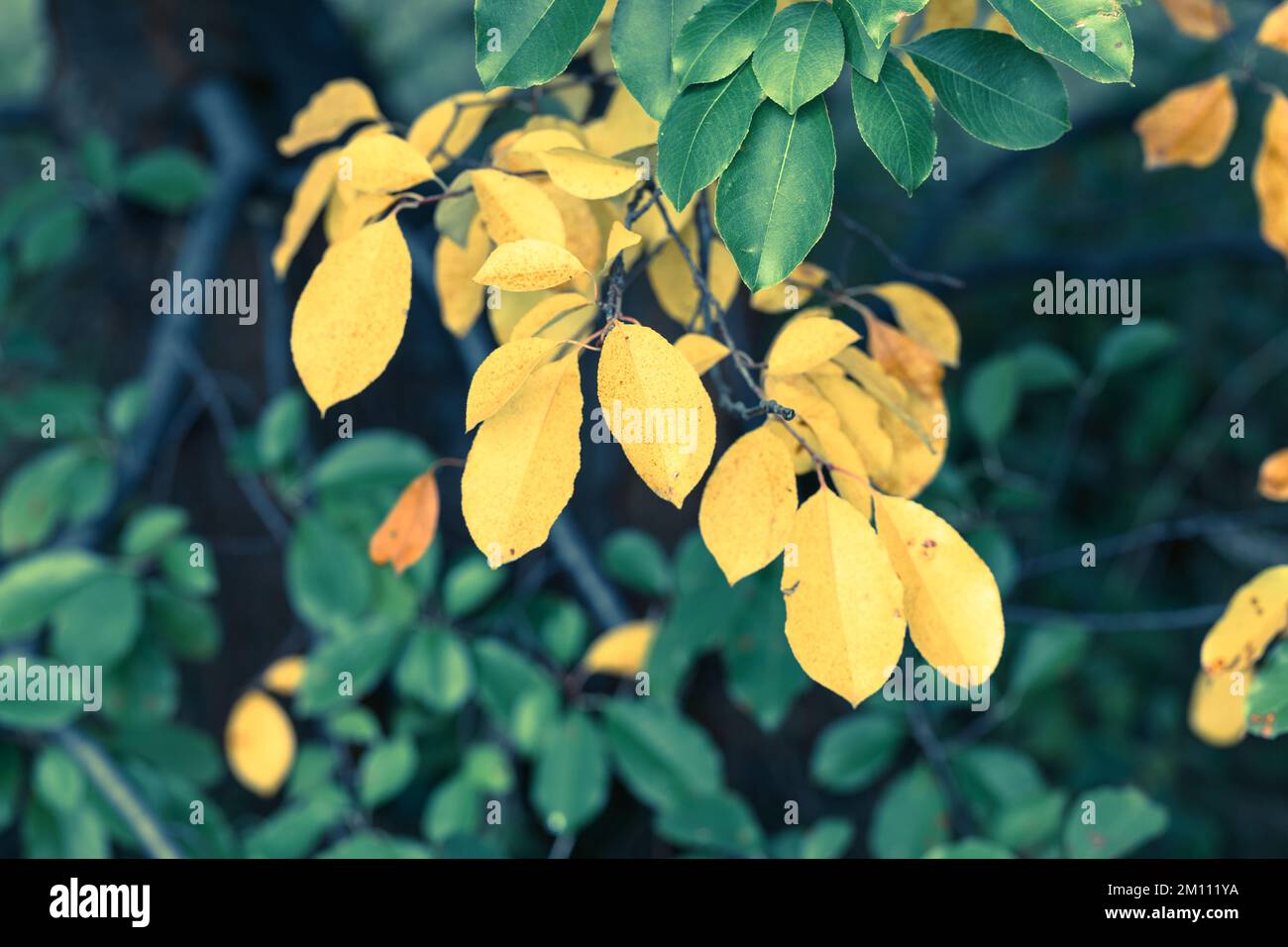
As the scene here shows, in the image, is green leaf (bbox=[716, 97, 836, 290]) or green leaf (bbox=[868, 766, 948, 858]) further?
green leaf (bbox=[868, 766, 948, 858])

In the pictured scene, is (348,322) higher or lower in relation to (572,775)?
higher

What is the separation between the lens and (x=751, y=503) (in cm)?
46

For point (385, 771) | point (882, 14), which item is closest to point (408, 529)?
point (882, 14)

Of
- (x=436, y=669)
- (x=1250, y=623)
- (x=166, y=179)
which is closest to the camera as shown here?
(x=1250, y=623)

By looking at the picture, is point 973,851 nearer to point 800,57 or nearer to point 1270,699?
point 1270,699

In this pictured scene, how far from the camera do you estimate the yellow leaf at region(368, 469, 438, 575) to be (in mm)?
601

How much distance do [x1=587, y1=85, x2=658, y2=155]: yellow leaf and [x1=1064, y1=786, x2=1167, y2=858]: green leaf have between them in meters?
0.56

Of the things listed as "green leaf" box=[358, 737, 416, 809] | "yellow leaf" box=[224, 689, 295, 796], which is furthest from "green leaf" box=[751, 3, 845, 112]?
"yellow leaf" box=[224, 689, 295, 796]

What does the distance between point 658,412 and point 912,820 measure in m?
0.67

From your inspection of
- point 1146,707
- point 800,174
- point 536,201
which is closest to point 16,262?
point 536,201

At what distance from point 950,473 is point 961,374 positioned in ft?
3.97

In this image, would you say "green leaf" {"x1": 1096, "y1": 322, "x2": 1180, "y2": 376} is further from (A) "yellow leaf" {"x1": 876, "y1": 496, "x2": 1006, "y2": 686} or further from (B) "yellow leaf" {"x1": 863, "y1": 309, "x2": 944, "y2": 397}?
(A) "yellow leaf" {"x1": 876, "y1": 496, "x2": 1006, "y2": 686}

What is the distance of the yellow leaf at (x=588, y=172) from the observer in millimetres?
470

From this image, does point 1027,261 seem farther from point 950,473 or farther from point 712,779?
point 712,779
